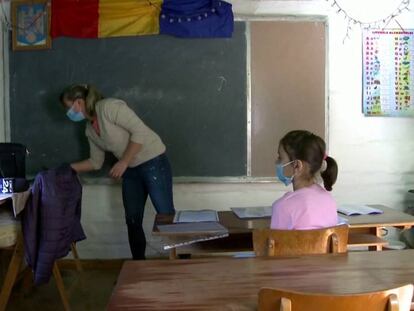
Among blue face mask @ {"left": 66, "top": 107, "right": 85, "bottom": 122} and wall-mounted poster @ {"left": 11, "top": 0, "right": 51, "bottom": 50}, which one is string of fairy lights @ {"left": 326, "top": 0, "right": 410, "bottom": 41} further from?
wall-mounted poster @ {"left": 11, "top": 0, "right": 51, "bottom": 50}

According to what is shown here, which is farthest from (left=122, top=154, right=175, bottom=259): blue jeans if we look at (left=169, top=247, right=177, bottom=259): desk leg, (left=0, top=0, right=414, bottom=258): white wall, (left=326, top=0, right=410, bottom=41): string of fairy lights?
(left=326, top=0, right=410, bottom=41): string of fairy lights

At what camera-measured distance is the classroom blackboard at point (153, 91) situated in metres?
3.68

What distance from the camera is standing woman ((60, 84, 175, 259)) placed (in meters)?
3.19

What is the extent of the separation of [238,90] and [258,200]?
873 millimetres

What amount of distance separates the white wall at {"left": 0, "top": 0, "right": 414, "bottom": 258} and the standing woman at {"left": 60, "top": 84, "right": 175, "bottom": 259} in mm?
439

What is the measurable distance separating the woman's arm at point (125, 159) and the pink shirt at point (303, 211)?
1.49 metres

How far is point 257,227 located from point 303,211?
407 millimetres

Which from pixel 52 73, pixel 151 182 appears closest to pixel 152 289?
pixel 151 182

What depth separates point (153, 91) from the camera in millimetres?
3689

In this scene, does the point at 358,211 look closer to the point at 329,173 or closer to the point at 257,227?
the point at 329,173

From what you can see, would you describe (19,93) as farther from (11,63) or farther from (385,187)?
(385,187)

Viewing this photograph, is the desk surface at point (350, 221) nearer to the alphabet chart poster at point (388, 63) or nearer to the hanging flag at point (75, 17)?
the alphabet chart poster at point (388, 63)

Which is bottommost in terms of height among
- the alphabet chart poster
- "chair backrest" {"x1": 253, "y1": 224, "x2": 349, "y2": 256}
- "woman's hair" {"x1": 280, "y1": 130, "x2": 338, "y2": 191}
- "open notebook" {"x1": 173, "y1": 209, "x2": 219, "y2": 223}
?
"open notebook" {"x1": 173, "y1": 209, "x2": 219, "y2": 223}

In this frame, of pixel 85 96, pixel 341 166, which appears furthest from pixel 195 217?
pixel 341 166
